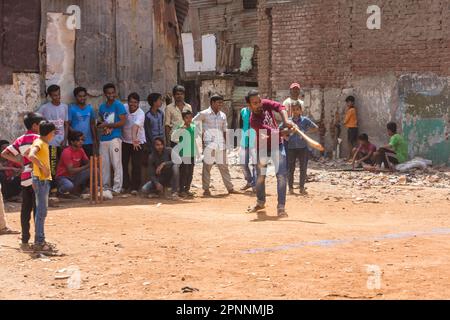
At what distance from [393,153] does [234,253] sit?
861 cm

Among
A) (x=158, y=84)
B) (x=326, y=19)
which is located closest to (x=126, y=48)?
(x=158, y=84)

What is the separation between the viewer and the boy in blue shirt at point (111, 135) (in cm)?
1105

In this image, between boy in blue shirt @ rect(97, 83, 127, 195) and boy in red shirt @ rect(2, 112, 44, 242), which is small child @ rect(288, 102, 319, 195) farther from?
boy in red shirt @ rect(2, 112, 44, 242)

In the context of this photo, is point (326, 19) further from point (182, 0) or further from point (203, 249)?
point (203, 249)

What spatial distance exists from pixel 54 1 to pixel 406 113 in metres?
7.76

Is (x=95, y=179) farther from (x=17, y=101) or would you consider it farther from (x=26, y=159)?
(x=26, y=159)

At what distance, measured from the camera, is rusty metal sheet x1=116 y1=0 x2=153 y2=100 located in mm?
12133

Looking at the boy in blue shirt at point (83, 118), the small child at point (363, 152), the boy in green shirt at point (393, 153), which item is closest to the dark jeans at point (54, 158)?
the boy in blue shirt at point (83, 118)

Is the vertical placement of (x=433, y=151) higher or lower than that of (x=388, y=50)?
lower

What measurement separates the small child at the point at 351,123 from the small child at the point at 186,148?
226 inches

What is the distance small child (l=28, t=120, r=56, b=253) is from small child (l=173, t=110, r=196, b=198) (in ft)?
14.9

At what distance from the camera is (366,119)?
53.0 ft

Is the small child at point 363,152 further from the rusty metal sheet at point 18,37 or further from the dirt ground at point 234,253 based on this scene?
the rusty metal sheet at point 18,37

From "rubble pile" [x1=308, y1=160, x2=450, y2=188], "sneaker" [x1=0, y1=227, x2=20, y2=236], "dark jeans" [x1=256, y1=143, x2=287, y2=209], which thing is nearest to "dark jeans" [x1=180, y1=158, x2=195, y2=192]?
"dark jeans" [x1=256, y1=143, x2=287, y2=209]
